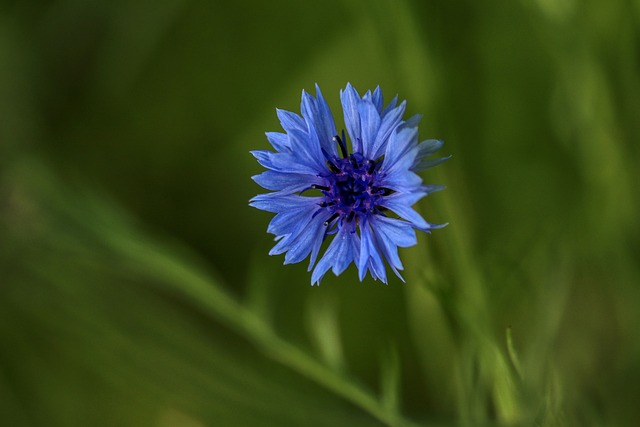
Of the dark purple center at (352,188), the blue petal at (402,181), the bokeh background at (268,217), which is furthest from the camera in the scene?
the bokeh background at (268,217)

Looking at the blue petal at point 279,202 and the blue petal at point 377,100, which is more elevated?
the blue petal at point 377,100

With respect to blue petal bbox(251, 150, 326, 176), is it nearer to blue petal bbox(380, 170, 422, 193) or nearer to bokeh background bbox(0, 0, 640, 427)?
blue petal bbox(380, 170, 422, 193)

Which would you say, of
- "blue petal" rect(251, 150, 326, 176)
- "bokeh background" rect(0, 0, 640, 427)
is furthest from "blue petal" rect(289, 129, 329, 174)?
"bokeh background" rect(0, 0, 640, 427)

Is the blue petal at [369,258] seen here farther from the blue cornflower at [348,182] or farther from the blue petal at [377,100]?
the blue petal at [377,100]

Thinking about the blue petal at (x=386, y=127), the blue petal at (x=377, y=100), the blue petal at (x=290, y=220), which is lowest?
the blue petal at (x=290, y=220)

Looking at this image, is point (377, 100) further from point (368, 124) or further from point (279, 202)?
point (279, 202)

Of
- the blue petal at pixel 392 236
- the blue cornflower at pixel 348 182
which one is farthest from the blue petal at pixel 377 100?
the blue petal at pixel 392 236

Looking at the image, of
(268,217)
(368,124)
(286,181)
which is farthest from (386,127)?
(268,217)
